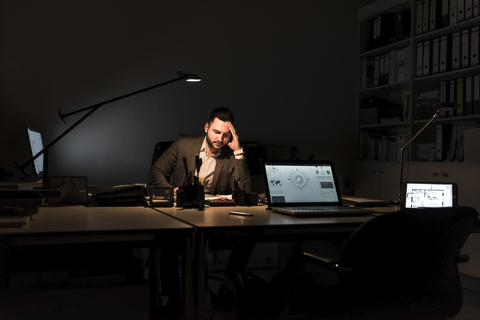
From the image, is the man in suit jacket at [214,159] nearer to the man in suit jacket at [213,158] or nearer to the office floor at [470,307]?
the man in suit jacket at [213,158]

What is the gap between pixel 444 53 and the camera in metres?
3.39

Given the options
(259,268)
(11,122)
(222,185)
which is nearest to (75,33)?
(11,122)

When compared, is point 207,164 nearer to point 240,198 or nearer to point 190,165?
point 190,165

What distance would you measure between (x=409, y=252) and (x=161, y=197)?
116 cm

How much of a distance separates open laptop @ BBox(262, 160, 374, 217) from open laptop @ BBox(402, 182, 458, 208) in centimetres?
31

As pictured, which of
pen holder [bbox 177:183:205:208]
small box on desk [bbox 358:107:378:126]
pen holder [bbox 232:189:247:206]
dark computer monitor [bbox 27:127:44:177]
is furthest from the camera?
small box on desk [bbox 358:107:378:126]

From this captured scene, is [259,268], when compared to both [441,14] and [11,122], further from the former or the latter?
[441,14]

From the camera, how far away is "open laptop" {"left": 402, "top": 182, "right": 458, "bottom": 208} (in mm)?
1868

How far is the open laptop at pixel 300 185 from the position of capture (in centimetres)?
185

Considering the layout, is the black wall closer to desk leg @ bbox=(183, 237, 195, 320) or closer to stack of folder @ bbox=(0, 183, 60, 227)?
stack of folder @ bbox=(0, 183, 60, 227)

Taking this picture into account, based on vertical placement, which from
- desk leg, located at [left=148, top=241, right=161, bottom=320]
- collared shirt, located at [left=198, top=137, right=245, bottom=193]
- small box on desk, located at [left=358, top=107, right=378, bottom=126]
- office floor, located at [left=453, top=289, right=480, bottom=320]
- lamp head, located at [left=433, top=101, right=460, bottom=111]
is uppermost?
small box on desk, located at [left=358, top=107, right=378, bottom=126]

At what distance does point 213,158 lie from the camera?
301cm

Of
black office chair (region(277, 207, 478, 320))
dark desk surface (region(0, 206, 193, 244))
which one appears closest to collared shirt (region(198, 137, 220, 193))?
dark desk surface (region(0, 206, 193, 244))

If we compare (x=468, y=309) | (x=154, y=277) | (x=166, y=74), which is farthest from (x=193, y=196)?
(x=166, y=74)
